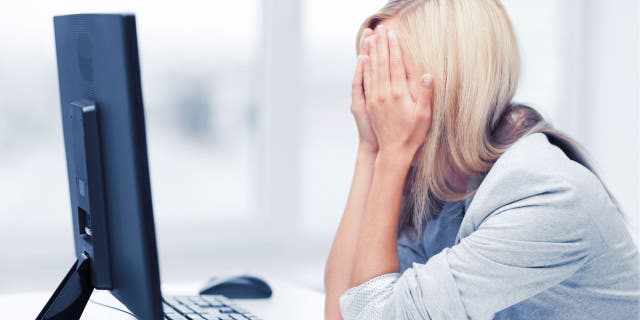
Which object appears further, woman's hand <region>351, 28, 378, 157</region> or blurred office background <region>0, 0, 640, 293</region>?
blurred office background <region>0, 0, 640, 293</region>

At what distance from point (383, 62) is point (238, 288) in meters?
0.50

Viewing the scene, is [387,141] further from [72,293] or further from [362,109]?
[72,293]

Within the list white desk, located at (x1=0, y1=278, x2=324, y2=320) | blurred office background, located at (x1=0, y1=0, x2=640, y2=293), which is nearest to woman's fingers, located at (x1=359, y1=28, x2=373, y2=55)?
white desk, located at (x1=0, y1=278, x2=324, y2=320)

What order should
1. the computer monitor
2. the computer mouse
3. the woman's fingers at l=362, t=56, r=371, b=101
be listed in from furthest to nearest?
1. the computer mouse
2. the woman's fingers at l=362, t=56, r=371, b=101
3. the computer monitor

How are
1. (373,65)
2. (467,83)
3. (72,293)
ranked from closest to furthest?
(72,293) < (467,83) < (373,65)

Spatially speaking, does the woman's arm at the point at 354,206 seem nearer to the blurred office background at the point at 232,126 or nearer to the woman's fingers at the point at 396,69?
the woman's fingers at the point at 396,69

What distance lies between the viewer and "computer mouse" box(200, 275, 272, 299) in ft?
4.59

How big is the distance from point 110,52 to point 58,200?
Result: 1.71 metres

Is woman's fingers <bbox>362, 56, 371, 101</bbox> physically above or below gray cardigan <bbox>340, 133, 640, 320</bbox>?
above

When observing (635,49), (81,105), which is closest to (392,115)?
(81,105)

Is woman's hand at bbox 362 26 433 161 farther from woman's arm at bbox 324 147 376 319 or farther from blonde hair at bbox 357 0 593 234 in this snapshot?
woman's arm at bbox 324 147 376 319

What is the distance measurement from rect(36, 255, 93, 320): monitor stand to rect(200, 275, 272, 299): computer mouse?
39 centimetres

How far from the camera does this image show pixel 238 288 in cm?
141

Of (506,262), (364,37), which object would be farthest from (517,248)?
(364,37)
